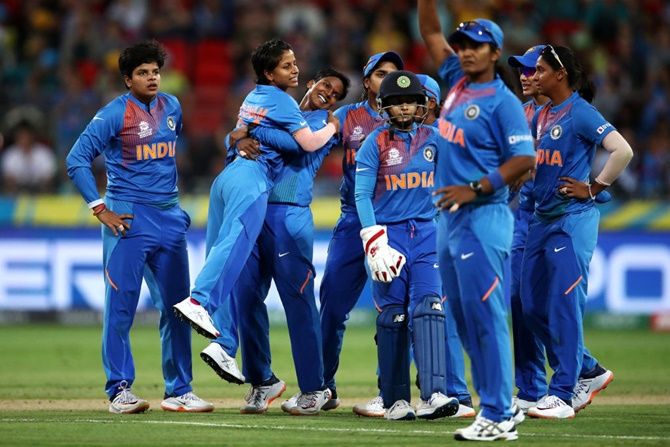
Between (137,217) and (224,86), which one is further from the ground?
(224,86)

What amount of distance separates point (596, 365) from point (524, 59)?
2.64 meters

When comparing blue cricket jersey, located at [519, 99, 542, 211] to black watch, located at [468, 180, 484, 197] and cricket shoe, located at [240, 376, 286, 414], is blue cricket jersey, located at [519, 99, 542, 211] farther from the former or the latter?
cricket shoe, located at [240, 376, 286, 414]

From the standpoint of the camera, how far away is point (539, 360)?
10.0 m

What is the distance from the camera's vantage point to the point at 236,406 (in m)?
10.6

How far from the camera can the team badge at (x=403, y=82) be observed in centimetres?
918

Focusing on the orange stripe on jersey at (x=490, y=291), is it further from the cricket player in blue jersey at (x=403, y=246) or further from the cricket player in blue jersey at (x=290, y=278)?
the cricket player in blue jersey at (x=290, y=278)

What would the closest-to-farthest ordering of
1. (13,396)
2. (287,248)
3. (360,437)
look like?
(360,437)
(287,248)
(13,396)

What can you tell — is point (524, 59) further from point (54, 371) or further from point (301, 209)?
point (54, 371)

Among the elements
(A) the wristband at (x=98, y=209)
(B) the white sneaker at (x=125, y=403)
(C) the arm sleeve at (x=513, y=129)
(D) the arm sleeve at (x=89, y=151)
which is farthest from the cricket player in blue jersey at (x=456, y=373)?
(A) the wristband at (x=98, y=209)

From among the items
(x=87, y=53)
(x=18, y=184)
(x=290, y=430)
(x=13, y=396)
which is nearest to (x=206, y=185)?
(x=18, y=184)

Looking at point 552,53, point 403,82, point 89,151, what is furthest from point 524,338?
point 89,151

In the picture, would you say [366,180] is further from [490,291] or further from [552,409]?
[552,409]

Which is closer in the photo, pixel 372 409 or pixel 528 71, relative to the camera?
pixel 372 409

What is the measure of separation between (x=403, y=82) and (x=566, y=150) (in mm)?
1497
